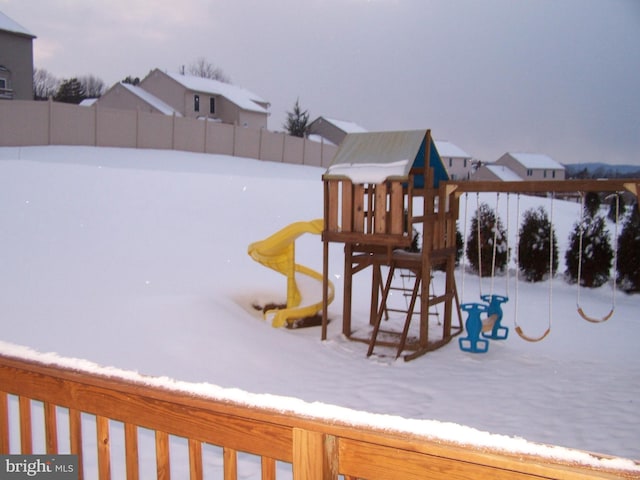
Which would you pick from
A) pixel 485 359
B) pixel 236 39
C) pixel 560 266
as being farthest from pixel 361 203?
pixel 236 39

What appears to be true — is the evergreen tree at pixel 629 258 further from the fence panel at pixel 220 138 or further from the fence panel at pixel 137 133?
the fence panel at pixel 137 133

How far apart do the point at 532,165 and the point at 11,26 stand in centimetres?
2263

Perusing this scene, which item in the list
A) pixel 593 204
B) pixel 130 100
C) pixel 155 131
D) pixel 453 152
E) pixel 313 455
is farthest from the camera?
pixel 130 100

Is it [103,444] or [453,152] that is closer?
[103,444]

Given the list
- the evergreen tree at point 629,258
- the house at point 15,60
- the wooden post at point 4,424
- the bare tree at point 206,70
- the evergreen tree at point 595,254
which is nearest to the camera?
the wooden post at point 4,424

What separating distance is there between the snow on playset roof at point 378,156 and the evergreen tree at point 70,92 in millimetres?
34415

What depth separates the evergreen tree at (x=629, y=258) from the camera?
442 inches

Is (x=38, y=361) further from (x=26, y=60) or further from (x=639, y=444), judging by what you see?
(x=26, y=60)

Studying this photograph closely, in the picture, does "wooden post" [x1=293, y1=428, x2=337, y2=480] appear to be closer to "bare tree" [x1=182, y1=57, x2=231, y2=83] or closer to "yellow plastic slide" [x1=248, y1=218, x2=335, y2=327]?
"yellow plastic slide" [x1=248, y1=218, x2=335, y2=327]

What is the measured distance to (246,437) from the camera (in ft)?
5.28

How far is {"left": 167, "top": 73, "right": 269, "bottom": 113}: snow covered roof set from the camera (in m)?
32.0

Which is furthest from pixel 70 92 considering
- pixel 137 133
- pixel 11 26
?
pixel 137 133

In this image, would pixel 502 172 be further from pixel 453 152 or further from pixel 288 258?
pixel 288 258

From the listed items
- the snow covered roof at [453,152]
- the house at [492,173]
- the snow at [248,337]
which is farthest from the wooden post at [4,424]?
the snow covered roof at [453,152]
